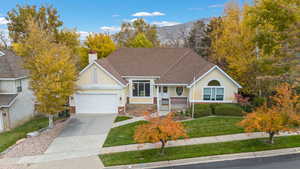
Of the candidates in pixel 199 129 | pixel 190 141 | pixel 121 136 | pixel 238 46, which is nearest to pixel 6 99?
pixel 121 136

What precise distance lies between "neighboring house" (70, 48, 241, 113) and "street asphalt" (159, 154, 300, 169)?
8.72 metres

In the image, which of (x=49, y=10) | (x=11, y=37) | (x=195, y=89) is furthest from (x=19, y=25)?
(x=195, y=89)

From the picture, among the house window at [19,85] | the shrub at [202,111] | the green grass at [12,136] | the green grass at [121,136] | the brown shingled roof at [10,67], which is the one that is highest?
the brown shingled roof at [10,67]

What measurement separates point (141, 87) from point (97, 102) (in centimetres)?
536

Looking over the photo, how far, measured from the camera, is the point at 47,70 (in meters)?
14.3

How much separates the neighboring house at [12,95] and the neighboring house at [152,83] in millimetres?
4759

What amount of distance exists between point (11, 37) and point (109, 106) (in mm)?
29306

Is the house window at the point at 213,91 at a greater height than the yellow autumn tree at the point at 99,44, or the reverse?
the yellow autumn tree at the point at 99,44

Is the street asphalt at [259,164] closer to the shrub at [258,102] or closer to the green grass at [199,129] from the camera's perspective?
the green grass at [199,129]

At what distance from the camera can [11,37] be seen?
36094 millimetres

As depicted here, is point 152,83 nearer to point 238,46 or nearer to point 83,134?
point 238,46

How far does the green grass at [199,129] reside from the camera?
12.9 meters

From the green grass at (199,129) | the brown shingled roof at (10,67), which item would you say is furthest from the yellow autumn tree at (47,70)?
the green grass at (199,129)

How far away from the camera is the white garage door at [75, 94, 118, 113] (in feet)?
63.3
